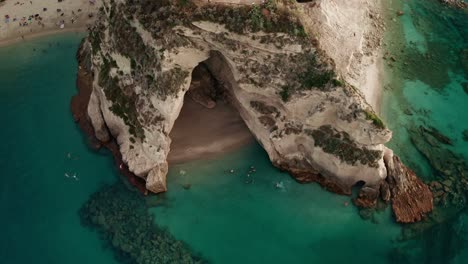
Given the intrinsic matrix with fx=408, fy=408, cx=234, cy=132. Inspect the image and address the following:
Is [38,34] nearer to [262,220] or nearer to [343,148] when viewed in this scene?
[262,220]

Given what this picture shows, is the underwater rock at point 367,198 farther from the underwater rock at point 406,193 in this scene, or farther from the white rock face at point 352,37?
the white rock face at point 352,37

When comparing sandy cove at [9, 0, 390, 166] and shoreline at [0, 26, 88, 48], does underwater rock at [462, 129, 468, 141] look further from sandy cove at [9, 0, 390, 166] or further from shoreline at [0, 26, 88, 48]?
shoreline at [0, 26, 88, 48]

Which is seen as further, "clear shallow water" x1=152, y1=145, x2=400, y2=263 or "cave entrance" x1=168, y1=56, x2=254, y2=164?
"cave entrance" x1=168, y1=56, x2=254, y2=164

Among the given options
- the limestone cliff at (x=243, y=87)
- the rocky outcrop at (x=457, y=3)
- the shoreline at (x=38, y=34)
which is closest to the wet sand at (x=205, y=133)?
the limestone cliff at (x=243, y=87)

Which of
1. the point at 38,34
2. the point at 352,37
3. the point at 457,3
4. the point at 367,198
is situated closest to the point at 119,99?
the point at 38,34

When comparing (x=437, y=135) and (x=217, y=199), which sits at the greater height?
(x=437, y=135)

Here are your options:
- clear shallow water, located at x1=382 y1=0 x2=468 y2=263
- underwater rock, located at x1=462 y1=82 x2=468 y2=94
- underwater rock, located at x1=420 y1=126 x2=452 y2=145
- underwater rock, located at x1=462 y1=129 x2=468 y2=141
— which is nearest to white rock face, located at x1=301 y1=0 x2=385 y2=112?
clear shallow water, located at x1=382 y1=0 x2=468 y2=263
